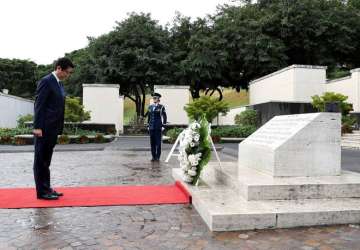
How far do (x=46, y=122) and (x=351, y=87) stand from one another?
1969 cm

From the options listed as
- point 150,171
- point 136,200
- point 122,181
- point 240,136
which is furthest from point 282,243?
point 240,136

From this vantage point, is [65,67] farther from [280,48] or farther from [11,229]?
[280,48]

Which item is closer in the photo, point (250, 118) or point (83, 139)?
point (83, 139)

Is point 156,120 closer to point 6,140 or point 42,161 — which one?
point 42,161

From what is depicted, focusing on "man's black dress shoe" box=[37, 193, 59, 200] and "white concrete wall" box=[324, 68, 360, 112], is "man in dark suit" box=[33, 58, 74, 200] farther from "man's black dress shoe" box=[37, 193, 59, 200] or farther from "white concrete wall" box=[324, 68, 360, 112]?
"white concrete wall" box=[324, 68, 360, 112]

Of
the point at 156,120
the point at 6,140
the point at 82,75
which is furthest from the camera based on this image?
the point at 82,75

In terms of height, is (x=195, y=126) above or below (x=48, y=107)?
below

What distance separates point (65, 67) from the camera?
6.02m

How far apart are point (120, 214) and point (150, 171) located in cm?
408

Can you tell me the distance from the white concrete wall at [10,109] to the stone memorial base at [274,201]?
78.2 ft

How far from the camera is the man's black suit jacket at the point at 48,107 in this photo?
19.1ft

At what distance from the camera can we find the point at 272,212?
181 inches

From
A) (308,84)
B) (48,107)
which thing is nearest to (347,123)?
(308,84)

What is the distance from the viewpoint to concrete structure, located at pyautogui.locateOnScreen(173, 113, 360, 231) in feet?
15.0
